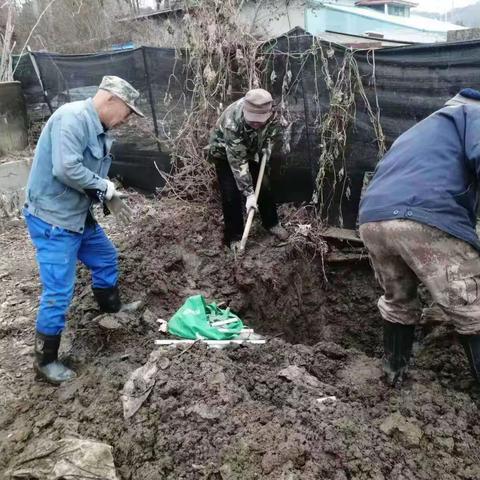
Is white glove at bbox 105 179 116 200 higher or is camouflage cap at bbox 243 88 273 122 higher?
camouflage cap at bbox 243 88 273 122

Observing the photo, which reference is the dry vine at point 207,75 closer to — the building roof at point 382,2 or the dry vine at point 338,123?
the dry vine at point 338,123

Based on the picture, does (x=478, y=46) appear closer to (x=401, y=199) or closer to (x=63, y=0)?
(x=401, y=199)

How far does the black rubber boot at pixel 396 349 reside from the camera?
2855 millimetres

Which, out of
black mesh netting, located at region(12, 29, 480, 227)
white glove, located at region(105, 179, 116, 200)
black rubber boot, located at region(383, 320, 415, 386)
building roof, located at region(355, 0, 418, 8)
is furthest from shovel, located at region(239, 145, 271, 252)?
building roof, located at region(355, 0, 418, 8)

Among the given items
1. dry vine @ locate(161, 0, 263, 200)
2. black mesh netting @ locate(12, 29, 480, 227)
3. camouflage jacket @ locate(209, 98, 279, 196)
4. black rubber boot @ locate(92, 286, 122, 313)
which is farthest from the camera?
dry vine @ locate(161, 0, 263, 200)

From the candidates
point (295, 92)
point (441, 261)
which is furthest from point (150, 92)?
point (441, 261)

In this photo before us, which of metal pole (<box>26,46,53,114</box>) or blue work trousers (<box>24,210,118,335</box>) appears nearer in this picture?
blue work trousers (<box>24,210,118,335</box>)

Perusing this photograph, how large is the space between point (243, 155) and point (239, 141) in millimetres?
131

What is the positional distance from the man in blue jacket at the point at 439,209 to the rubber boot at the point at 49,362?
211 centimetres

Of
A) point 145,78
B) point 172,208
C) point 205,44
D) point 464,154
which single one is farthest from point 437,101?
point 145,78

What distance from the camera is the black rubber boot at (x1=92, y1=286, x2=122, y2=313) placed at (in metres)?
3.72

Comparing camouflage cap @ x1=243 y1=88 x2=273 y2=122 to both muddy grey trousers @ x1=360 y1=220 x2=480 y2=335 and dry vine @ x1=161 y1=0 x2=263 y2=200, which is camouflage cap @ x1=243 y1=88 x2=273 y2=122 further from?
muddy grey trousers @ x1=360 y1=220 x2=480 y2=335

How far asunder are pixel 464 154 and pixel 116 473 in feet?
7.64

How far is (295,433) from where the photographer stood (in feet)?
7.87
